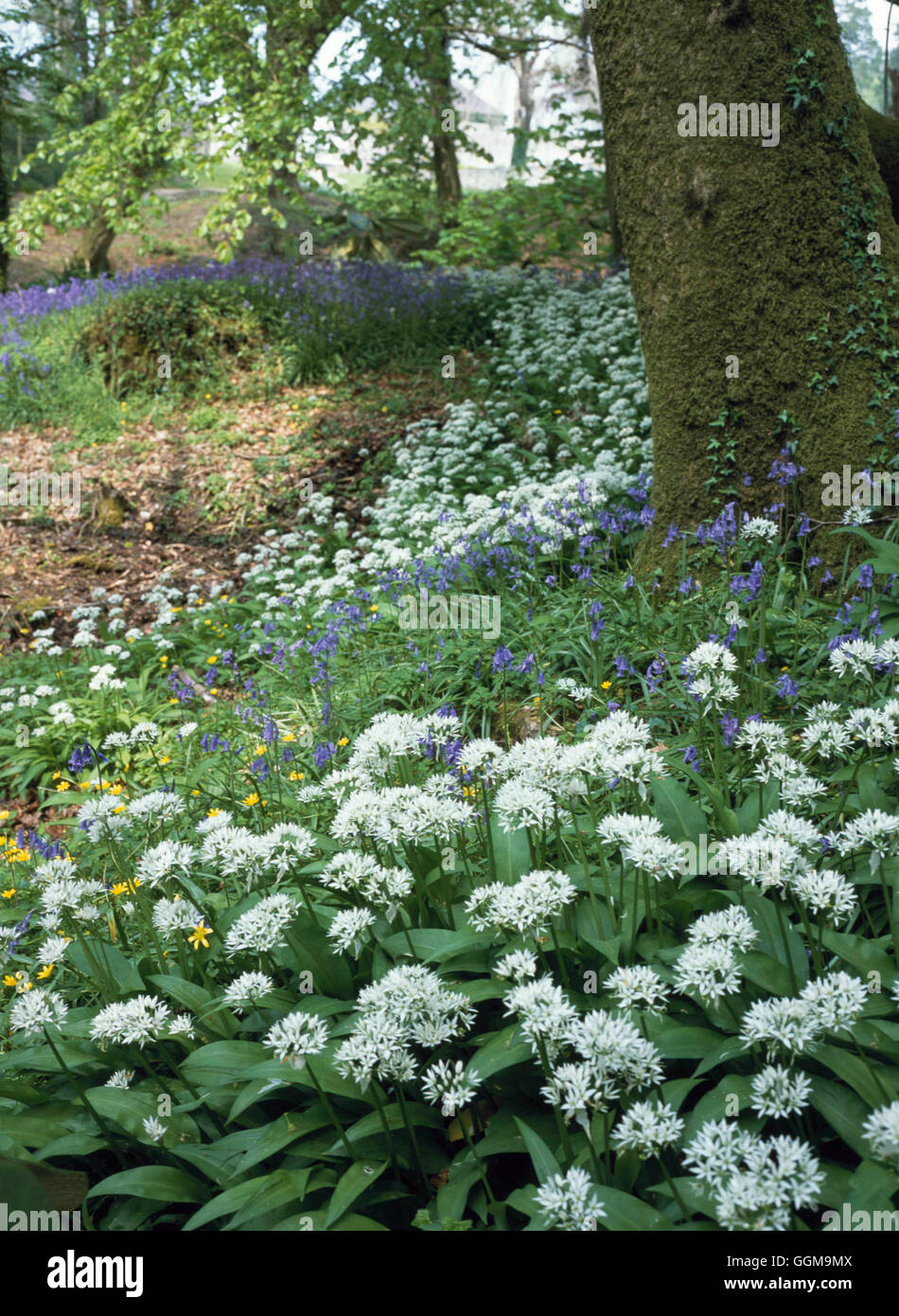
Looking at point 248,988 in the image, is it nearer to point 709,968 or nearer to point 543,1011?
point 543,1011

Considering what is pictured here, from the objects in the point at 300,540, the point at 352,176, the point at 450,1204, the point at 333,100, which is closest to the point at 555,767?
the point at 450,1204

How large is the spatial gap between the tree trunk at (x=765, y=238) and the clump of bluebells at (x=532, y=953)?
0.36 m

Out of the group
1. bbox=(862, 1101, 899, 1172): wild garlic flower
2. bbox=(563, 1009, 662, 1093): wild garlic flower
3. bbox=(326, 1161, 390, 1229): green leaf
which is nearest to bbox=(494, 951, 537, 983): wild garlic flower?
bbox=(563, 1009, 662, 1093): wild garlic flower

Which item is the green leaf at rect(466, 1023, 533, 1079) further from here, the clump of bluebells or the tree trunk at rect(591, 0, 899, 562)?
the tree trunk at rect(591, 0, 899, 562)

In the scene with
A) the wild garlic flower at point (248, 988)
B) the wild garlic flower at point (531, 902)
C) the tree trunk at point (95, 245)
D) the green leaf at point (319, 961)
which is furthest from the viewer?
the tree trunk at point (95, 245)

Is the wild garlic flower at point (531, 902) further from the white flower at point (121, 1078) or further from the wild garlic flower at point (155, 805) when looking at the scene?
the wild garlic flower at point (155, 805)

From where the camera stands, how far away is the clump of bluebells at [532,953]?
5.38 feet

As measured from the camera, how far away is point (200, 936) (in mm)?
2482

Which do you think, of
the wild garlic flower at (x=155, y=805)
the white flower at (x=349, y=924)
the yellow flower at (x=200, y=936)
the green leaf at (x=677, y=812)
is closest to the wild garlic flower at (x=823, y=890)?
the green leaf at (x=677, y=812)

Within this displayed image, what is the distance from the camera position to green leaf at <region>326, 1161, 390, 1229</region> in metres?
1.71

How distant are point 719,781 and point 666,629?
4.37 feet

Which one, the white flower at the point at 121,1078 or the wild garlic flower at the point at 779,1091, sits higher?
the wild garlic flower at the point at 779,1091

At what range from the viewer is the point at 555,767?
2105 millimetres

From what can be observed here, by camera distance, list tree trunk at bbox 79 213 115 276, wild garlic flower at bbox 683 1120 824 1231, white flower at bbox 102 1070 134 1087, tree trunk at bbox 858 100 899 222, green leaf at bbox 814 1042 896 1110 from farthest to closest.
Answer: tree trunk at bbox 79 213 115 276 → tree trunk at bbox 858 100 899 222 → white flower at bbox 102 1070 134 1087 → green leaf at bbox 814 1042 896 1110 → wild garlic flower at bbox 683 1120 824 1231
